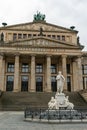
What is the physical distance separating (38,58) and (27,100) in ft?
63.3

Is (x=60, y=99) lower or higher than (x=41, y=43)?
lower

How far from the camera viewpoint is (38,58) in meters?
56.4

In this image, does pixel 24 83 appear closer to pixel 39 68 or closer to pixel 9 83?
pixel 9 83

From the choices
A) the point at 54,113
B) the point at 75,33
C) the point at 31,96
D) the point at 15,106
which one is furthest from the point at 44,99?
the point at 75,33

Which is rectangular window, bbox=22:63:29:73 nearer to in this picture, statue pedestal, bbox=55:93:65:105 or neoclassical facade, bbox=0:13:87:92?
neoclassical facade, bbox=0:13:87:92

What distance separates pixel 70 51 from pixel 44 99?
16.4 metres

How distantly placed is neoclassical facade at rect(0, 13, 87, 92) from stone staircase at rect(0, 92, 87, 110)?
6048mm

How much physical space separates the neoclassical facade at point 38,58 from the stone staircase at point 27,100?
6048mm

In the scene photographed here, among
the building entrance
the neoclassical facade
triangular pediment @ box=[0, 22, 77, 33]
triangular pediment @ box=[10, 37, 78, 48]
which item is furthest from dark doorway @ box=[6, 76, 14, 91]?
triangular pediment @ box=[0, 22, 77, 33]

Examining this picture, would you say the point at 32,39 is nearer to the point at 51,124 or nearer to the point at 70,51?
the point at 70,51

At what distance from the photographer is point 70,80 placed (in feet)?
185

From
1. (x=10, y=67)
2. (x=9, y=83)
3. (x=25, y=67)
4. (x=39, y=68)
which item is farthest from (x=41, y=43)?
(x=9, y=83)

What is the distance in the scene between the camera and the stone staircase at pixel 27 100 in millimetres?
35731

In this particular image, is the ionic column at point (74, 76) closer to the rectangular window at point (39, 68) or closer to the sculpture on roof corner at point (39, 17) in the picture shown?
the rectangular window at point (39, 68)
